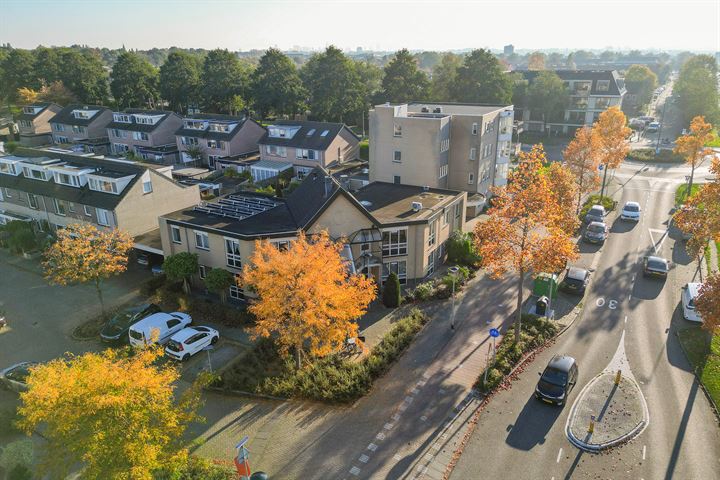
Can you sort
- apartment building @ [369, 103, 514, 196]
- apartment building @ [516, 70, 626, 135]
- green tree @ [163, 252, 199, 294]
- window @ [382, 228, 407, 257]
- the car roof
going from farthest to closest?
apartment building @ [516, 70, 626, 135], apartment building @ [369, 103, 514, 196], window @ [382, 228, 407, 257], green tree @ [163, 252, 199, 294], the car roof

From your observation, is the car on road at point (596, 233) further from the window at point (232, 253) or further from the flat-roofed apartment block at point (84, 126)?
the flat-roofed apartment block at point (84, 126)

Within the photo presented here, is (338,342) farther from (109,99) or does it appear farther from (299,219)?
(109,99)

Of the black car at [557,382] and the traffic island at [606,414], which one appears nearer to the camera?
the traffic island at [606,414]

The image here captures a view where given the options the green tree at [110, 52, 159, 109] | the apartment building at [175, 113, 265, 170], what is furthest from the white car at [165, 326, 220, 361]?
the green tree at [110, 52, 159, 109]

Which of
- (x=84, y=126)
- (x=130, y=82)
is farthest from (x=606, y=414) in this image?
(x=130, y=82)

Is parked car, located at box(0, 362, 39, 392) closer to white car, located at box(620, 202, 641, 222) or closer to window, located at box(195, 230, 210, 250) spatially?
window, located at box(195, 230, 210, 250)

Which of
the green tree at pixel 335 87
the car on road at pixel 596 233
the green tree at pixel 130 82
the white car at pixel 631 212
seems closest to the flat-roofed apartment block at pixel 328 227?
the car on road at pixel 596 233
